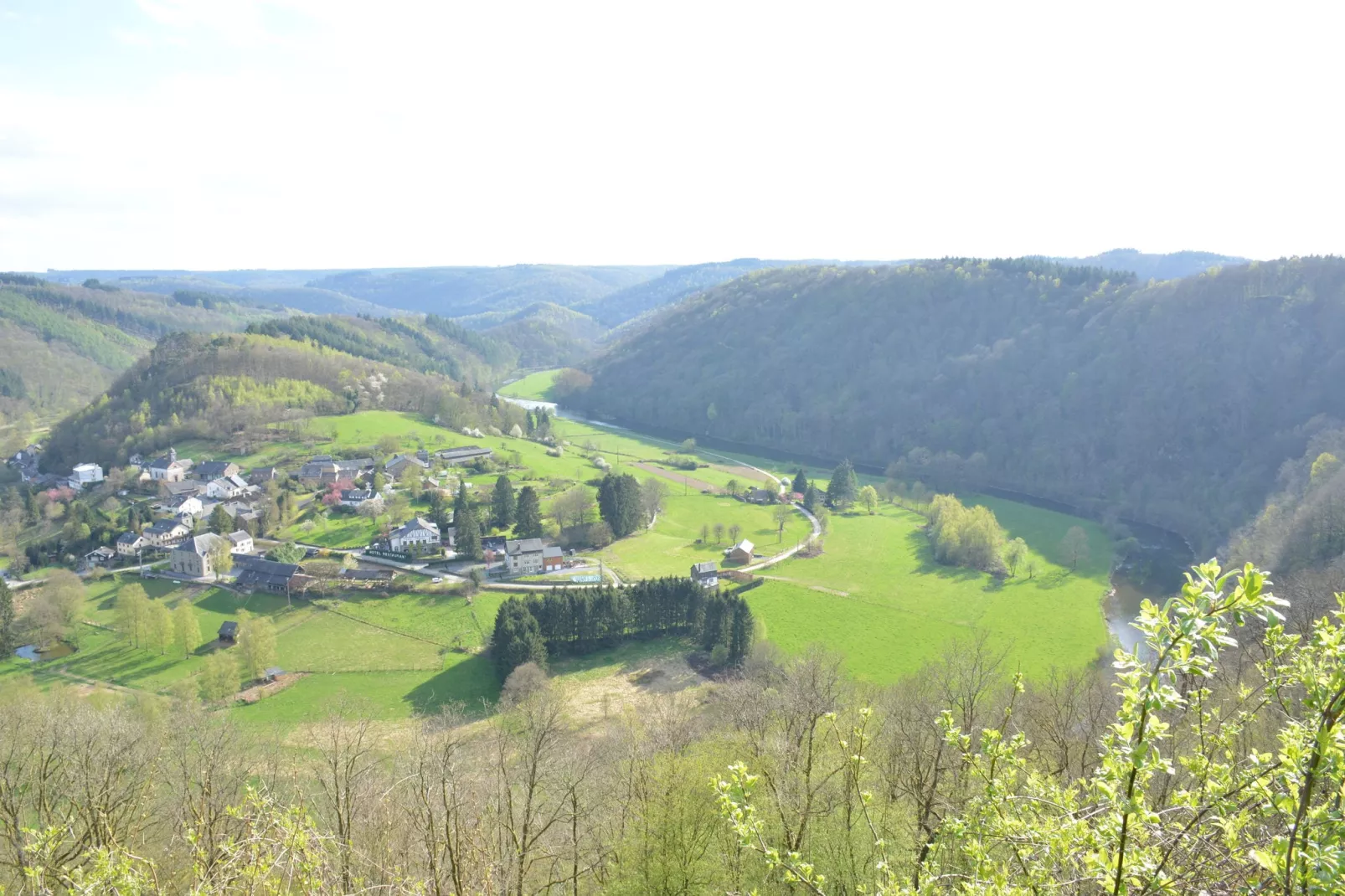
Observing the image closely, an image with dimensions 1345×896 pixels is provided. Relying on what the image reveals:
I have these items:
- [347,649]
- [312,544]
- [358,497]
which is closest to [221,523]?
[312,544]

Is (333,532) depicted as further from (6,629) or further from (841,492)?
(841,492)

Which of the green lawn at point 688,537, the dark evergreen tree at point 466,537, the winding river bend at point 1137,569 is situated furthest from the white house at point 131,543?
the winding river bend at point 1137,569

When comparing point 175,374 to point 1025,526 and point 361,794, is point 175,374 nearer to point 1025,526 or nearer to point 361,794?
point 361,794

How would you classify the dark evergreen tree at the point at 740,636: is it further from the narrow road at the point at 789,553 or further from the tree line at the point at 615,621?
the narrow road at the point at 789,553

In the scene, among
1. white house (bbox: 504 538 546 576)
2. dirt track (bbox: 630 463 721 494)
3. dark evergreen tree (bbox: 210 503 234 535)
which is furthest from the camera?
dirt track (bbox: 630 463 721 494)

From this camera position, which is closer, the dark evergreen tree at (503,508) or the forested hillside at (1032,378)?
the dark evergreen tree at (503,508)

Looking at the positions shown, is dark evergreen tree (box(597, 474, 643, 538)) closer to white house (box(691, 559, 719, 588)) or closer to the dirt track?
white house (box(691, 559, 719, 588))

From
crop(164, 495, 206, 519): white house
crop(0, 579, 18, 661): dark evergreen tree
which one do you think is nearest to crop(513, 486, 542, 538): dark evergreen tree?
crop(164, 495, 206, 519): white house
